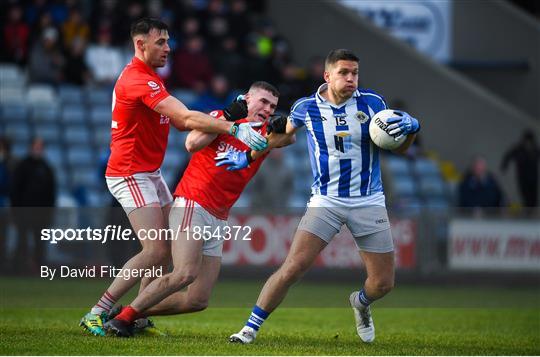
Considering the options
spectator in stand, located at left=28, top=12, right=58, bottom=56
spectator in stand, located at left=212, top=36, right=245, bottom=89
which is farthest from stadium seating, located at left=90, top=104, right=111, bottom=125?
spectator in stand, located at left=212, top=36, right=245, bottom=89

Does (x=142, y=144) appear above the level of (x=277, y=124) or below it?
below

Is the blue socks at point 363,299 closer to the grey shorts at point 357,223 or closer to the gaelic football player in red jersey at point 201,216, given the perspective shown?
the grey shorts at point 357,223

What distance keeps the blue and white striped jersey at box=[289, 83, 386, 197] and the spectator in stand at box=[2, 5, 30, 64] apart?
11704 millimetres

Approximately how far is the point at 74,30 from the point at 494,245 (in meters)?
8.18

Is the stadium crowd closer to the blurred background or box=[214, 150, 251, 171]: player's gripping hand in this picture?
the blurred background

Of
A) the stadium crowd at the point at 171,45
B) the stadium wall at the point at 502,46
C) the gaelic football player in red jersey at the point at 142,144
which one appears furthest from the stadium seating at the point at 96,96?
the gaelic football player in red jersey at the point at 142,144

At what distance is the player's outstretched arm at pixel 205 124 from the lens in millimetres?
9766

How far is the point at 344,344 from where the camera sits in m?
10.4

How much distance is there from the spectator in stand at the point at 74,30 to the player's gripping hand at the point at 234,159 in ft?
37.1

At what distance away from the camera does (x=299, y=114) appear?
33.7 feet

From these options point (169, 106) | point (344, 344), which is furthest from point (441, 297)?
point (169, 106)

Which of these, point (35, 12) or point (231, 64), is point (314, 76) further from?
point (35, 12)

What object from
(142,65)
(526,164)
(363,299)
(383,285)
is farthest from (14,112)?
(383,285)

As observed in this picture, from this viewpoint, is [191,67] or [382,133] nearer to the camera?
[382,133]
